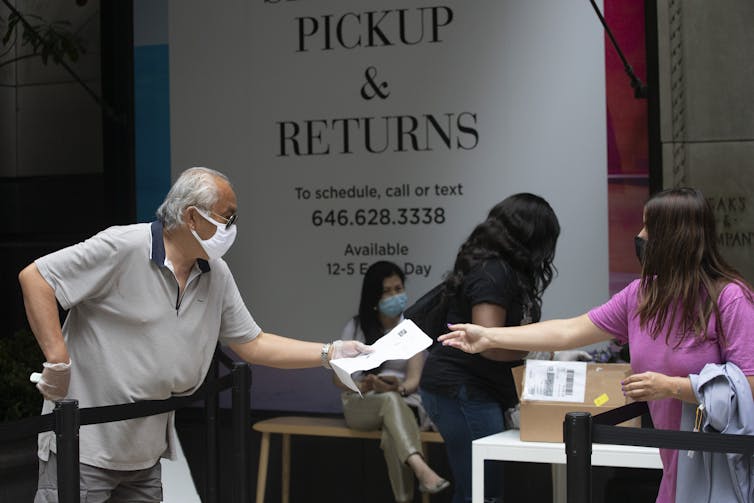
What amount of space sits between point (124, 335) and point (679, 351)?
63.9 inches

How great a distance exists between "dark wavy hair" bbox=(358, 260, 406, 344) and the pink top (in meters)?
2.61

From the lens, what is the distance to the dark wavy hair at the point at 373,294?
228 inches

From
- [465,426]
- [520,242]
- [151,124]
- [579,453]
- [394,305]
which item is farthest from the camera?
[151,124]

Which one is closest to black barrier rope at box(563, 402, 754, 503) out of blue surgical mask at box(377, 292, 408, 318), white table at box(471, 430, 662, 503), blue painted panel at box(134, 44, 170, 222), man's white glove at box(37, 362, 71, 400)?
white table at box(471, 430, 662, 503)

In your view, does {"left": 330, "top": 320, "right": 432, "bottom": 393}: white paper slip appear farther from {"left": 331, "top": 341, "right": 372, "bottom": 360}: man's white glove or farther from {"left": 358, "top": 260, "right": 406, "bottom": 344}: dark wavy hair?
{"left": 358, "top": 260, "right": 406, "bottom": 344}: dark wavy hair

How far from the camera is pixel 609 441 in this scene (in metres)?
2.87

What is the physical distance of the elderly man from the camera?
3.13 meters

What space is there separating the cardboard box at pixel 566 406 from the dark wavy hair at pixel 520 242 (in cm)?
41

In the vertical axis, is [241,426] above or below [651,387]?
below

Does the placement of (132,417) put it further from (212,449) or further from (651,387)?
(651,387)

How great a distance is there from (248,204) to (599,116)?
2.03 meters

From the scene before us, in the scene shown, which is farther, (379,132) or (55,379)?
(379,132)

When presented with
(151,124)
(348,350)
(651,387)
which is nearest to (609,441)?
(651,387)

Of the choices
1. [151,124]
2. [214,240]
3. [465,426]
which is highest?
[151,124]
